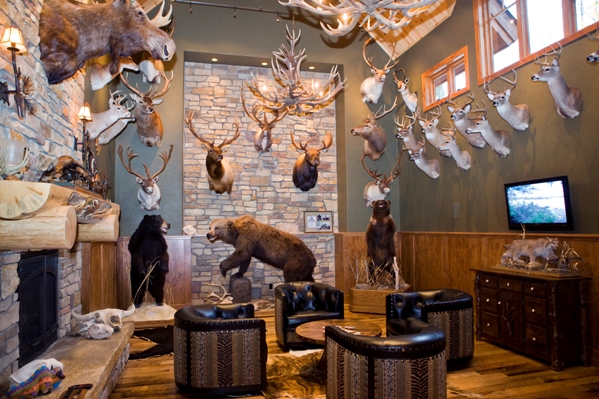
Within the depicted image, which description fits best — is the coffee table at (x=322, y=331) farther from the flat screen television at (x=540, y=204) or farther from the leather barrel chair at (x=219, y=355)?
the flat screen television at (x=540, y=204)

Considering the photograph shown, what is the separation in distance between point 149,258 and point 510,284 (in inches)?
194

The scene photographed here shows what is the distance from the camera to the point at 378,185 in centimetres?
753

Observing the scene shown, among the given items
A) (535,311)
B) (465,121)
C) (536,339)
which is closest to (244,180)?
(465,121)

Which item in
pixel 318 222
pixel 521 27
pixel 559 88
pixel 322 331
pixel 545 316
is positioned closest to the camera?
pixel 322 331

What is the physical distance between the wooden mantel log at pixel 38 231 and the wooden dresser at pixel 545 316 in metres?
4.24

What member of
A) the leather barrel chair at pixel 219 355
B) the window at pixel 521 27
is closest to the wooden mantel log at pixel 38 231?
the leather barrel chair at pixel 219 355

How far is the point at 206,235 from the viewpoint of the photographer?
7.10 m

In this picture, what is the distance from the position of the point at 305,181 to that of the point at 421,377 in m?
5.20

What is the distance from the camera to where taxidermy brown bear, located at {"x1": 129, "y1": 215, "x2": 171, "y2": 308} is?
6226mm

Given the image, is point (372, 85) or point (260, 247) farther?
point (372, 85)

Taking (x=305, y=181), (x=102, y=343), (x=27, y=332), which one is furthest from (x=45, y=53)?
(x=305, y=181)

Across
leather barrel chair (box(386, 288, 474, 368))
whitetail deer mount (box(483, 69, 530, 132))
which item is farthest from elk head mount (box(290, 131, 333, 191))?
leather barrel chair (box(386, 288, 474, 368))

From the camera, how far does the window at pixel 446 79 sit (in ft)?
20.8

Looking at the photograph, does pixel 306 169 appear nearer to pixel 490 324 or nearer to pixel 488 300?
pixel 488 300
